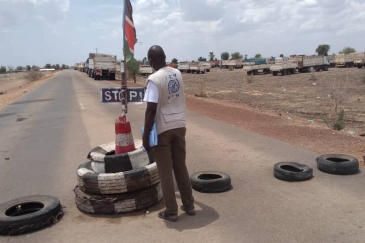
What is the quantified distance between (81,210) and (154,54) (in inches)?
89.5

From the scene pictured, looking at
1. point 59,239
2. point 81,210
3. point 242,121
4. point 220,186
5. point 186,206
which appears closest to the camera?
point 59,239

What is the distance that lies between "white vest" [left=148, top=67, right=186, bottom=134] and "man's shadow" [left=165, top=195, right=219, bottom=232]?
3.63 feet

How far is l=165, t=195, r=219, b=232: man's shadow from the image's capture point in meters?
4.12

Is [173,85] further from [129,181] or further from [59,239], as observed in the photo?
[59,239]

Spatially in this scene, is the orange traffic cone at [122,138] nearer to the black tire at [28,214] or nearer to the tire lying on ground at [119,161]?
the tire lying on ground at [119,161]

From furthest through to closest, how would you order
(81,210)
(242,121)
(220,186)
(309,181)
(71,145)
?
(242,121)
(71,145)
(309,181)
(220,186)
(81,210)

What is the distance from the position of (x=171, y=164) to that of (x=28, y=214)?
179cm

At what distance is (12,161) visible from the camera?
765cm

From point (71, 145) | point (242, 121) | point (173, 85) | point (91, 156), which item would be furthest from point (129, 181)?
point (242, 121)

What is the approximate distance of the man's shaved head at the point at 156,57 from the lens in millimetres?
4086

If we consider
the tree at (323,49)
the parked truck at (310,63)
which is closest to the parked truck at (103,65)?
the parked truck at (310,63)

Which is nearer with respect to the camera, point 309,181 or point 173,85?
point 173,85

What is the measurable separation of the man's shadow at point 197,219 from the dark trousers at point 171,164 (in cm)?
14

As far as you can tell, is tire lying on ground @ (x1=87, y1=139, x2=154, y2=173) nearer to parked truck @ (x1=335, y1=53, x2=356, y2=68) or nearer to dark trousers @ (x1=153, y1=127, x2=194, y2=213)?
dark trousers @ (x1=153, y1=127, x2=194, y2=213)
